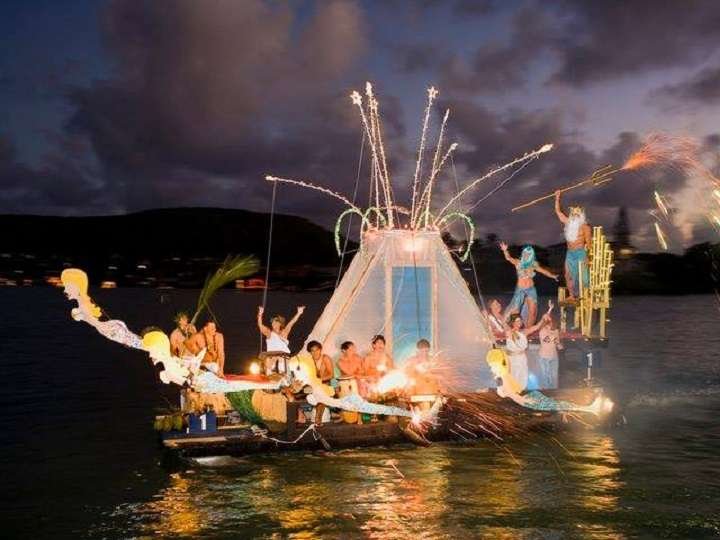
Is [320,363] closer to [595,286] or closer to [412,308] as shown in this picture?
[412,308]

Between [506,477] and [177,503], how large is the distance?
5702mm

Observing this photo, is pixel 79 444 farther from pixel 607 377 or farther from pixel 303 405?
pixel 607 377

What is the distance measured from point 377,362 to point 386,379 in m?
0.40

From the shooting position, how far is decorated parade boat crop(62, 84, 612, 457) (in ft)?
48.4

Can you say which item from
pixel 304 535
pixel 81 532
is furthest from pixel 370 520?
pixel 81 532

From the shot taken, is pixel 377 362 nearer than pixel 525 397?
Yes

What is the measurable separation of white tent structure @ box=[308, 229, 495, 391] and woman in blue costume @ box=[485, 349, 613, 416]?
1.28 m

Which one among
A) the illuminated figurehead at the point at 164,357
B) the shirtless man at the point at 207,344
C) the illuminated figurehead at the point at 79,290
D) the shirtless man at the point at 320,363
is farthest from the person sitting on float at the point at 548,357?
the illuminated figurehead at the point at 79,290

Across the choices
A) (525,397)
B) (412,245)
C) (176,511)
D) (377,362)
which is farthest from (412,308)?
(176,511)

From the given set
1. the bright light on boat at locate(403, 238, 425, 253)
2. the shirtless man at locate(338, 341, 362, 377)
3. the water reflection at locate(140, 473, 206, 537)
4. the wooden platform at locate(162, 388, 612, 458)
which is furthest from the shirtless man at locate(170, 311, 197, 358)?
the bright light on boat at locate(403, 238, 425, 253)

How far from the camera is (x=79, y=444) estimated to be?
18.8 m

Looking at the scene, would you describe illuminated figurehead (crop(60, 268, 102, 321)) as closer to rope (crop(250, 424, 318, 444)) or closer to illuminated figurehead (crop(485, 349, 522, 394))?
rope (crop(250, 424, 318, 444))

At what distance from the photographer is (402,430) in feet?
52.1

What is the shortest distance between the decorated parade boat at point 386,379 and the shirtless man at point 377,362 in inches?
2.2
